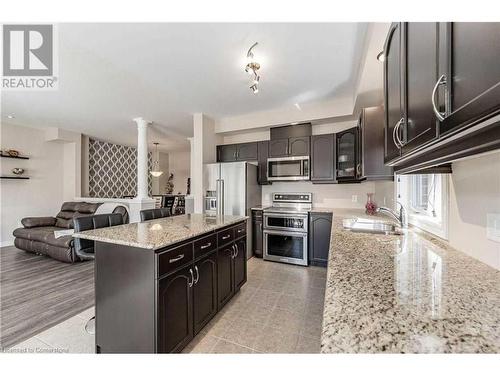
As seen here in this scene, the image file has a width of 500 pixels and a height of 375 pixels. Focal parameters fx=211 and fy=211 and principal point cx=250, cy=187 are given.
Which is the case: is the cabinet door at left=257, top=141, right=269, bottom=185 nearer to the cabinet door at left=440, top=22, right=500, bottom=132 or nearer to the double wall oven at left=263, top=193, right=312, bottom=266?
the double wall oven at left=263, top=193, right=312, bottom=266

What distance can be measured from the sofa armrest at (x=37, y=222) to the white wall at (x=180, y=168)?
13.5 ft

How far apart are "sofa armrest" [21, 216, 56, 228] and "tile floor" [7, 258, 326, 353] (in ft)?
11.2

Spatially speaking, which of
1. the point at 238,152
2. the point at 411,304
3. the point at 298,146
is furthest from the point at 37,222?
the point at 411,304

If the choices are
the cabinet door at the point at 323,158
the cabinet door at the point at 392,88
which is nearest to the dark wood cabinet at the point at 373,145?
the cabinet door at the point at 392,88

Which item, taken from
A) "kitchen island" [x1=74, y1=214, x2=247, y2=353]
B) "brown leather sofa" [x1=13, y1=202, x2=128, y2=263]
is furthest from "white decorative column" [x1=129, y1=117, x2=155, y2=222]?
"kitchen island" [x1=74, y1=214, x2=247, y2=353]

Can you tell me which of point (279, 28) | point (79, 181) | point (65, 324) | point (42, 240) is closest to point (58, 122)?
point (79, 181)

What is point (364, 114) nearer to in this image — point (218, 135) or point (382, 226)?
point (382, 226)

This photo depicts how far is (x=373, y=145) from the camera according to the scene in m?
2.27

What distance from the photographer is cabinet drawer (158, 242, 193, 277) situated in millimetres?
1376

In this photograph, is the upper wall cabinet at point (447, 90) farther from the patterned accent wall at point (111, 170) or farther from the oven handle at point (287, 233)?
the patterned accent wall at point (111, 170)

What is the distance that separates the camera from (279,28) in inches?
72.9

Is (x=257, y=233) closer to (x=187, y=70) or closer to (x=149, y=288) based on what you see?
(x=149, y=288)

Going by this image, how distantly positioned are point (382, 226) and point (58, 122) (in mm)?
6163

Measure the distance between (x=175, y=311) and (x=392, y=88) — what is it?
2.01 meters
